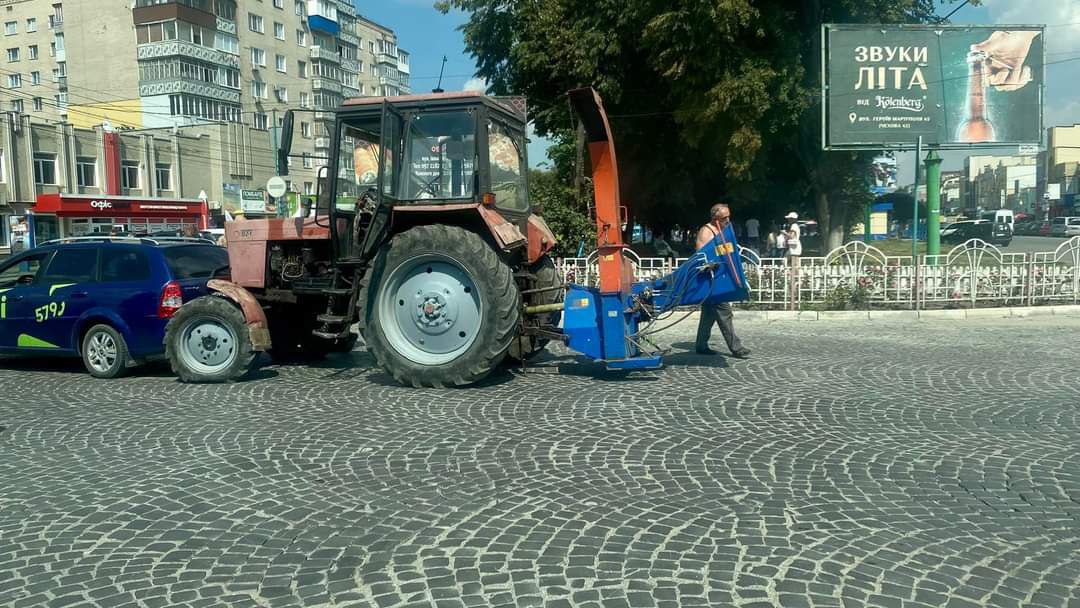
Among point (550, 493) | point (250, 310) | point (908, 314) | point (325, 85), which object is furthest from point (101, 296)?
point (325, 85)

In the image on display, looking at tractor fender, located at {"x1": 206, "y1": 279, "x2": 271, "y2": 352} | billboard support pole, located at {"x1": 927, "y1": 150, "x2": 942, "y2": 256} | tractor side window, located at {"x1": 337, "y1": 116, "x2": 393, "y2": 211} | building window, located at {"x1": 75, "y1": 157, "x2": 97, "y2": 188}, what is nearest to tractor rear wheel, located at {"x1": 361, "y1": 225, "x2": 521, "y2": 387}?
tractor side window, located at {"x1": 337, "y1": 116, "x2": 393, "y2": 211}

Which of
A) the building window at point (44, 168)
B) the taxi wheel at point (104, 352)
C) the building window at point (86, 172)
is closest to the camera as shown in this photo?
the taxi wheel at point (104, 352)

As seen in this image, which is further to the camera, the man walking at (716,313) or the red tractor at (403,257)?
the man walking at (716,313)

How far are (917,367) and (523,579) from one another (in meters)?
6.91

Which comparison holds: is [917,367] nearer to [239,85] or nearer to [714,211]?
[714,211]

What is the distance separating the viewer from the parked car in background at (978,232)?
43.1 metres

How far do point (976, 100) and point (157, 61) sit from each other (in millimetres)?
53678

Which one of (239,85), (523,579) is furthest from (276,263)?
(239,85)

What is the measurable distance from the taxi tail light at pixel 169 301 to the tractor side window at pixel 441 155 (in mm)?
2825

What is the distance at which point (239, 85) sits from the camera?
62.2 metres

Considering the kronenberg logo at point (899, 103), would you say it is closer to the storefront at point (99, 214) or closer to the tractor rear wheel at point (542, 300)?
the tractor rear wheel at point (542, 300)

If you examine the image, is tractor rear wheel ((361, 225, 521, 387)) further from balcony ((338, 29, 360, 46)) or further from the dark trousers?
balcony ((338, 29, 360, 46))

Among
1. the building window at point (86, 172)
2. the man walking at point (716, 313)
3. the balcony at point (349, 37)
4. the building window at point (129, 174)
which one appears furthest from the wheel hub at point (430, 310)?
the balcony at point (349, 37)

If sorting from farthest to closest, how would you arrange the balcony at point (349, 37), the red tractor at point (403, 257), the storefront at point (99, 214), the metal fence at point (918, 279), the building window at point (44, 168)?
the balcony at point (349, 37)
the building window at point (44, 168)
the storefront at point (99, 214)
the metal fence at point (918, 279)
the red tractor at point (403, 257)
